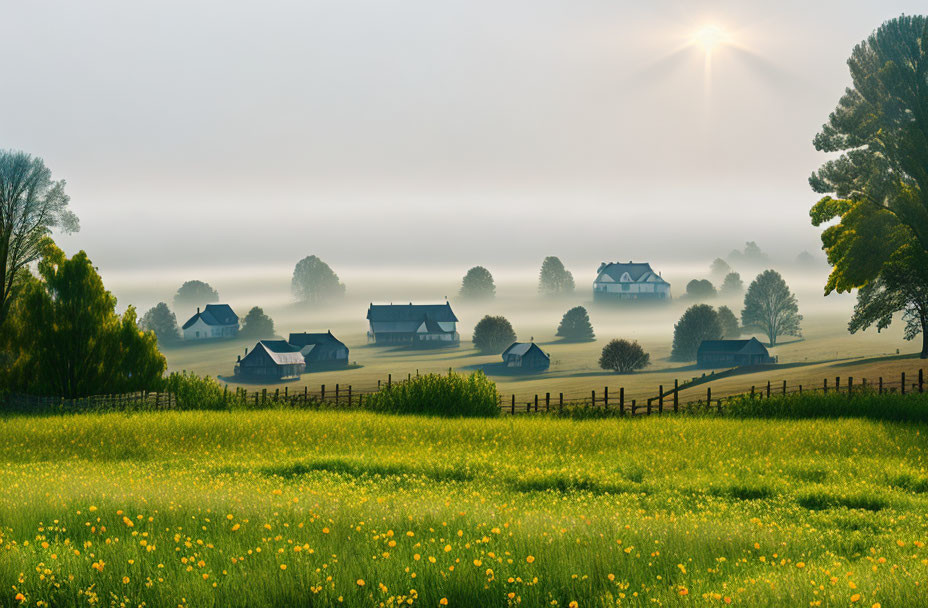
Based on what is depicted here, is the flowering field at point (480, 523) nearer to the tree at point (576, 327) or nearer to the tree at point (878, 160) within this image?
the tree at point (878, 160)

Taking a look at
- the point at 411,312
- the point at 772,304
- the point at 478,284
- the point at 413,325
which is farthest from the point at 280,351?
the point at 478,284

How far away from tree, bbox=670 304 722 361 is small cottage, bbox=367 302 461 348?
131ft

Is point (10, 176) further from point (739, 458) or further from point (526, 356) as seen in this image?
point (526, 356)

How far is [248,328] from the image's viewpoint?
147500 mm

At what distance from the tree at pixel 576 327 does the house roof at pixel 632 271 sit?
1908 inches

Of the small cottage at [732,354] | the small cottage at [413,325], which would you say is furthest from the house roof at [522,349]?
the small cottage at [413,325]

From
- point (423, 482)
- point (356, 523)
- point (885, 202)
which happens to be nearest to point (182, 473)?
point (423, 482)

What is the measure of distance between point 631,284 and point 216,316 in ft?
296

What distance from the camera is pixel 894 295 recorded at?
202ft

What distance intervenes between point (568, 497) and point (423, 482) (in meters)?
3.65

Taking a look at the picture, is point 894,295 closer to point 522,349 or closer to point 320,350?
point 522,349

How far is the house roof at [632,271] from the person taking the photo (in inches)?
7249

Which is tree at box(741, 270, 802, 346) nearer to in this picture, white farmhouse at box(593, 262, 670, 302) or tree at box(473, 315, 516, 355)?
tree at box(473, 315, 516, 355)

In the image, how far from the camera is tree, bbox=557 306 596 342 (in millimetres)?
135875
